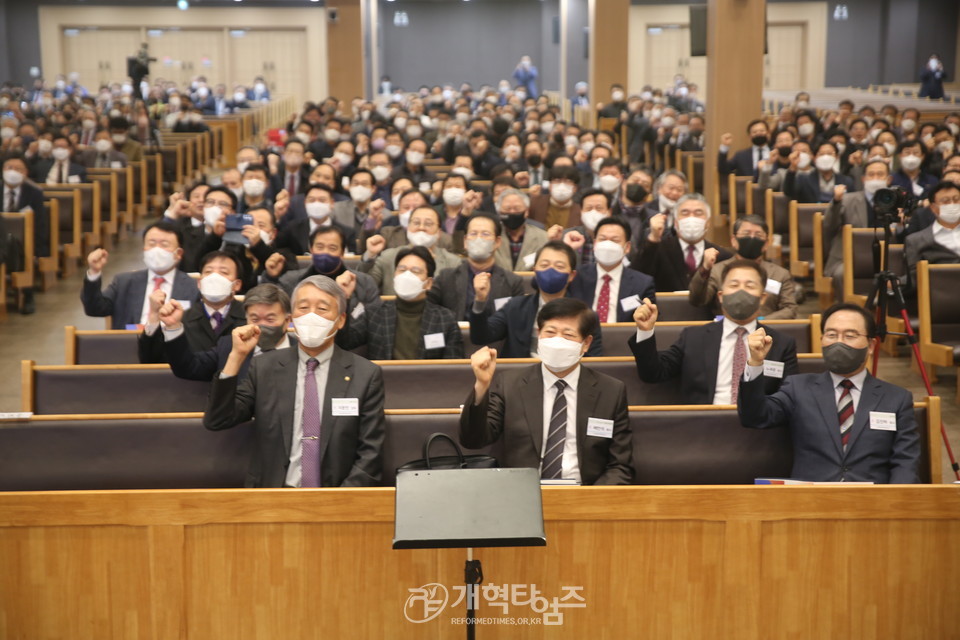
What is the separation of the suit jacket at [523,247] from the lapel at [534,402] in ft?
8.79

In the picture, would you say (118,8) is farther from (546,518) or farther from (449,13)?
(546,518)

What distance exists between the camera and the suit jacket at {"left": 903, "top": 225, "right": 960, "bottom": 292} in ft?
20.2

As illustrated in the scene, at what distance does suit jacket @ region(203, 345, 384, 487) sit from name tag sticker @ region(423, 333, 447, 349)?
3.55 ft

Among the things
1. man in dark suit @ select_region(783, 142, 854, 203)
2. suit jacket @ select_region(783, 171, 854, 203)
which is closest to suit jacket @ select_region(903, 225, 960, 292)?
man in dark suit @ select_region(783, 142, 854, 203)

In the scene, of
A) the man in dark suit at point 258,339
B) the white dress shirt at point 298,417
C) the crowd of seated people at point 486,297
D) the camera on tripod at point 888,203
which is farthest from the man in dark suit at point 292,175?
the white dress shirt at point 298,417

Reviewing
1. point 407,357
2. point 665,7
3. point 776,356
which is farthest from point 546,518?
point 665,7

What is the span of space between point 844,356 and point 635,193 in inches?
138

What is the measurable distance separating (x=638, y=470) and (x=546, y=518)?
95cm

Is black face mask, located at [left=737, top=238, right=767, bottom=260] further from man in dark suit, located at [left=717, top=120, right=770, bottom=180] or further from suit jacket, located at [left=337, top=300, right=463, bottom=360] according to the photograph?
man in dark suit, located at [left=717, top=120, right=770, bottom=180]

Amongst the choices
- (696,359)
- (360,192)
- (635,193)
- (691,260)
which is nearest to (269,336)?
(696,359)

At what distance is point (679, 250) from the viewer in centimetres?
578

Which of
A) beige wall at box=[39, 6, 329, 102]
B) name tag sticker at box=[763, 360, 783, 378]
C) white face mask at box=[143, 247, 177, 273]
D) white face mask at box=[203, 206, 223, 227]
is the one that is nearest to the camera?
name tag sticker at box=[763, 360, 783, 378]

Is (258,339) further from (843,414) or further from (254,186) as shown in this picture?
(254,186)

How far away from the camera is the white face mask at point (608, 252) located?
4.97 m
